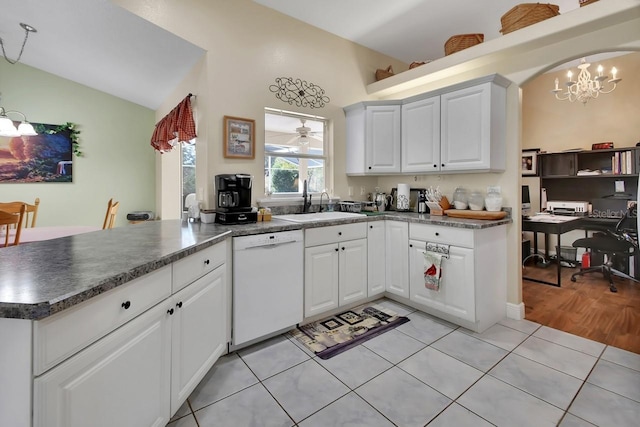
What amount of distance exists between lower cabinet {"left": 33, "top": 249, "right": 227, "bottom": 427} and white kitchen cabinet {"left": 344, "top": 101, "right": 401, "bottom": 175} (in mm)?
2176

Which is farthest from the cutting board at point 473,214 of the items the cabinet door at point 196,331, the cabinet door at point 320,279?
the cabinet door at point 196,331

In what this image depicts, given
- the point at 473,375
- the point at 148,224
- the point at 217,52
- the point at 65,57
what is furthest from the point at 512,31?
the point at 65,57

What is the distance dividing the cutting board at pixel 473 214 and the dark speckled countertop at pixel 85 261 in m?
1.81

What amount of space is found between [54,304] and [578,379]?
2.69 m

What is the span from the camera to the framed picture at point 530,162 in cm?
470

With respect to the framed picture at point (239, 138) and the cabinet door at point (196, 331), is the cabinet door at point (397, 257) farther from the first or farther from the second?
the cabinet door at point (196, 331)

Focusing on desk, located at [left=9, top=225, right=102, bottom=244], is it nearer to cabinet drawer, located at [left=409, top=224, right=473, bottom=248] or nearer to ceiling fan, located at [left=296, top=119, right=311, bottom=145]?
ceiling fan, located at [left=296, top=119, right=311, bottom=145]

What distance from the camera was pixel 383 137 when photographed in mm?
3332

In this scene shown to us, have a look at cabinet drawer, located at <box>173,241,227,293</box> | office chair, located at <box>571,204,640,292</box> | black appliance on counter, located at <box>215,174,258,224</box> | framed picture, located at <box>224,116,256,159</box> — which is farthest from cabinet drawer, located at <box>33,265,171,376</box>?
office chair, located at <box>571,204,640,292</box>

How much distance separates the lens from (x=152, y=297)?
4.15ft

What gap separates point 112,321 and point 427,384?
1733mm

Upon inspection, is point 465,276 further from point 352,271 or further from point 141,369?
point 141,369

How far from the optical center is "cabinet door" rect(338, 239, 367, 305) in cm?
271

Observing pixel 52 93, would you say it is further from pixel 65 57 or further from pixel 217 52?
pixel 217 52
